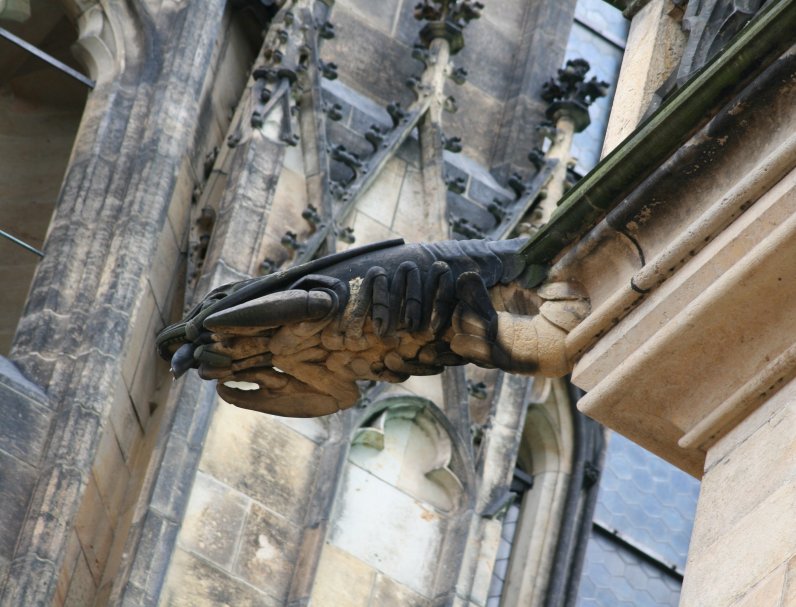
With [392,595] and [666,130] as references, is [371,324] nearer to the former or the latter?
[666,130]

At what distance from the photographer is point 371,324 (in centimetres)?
601

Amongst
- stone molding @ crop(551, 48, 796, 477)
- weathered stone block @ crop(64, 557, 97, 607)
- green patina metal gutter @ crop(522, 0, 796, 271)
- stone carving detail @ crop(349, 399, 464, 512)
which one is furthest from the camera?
stone carving detail @ crop(349, 399, 464, 512)

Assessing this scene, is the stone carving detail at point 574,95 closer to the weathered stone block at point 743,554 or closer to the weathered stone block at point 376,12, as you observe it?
the weathered stone block at point 376,12

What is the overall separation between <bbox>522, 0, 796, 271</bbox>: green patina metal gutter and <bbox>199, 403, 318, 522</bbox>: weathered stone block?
506cm

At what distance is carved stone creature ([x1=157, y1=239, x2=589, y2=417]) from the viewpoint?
5832mm

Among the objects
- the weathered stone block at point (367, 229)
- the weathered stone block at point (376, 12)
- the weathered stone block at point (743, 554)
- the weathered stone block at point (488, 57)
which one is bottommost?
the weathered stone block at point (743, 554)

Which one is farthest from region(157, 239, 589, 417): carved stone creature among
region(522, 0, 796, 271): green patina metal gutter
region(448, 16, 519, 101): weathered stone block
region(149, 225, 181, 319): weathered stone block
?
region(448, 16, 519, 101): weathered stone block

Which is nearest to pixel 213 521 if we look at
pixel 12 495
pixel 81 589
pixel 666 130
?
pixel 81 589

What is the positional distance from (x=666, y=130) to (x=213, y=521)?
5.38 m

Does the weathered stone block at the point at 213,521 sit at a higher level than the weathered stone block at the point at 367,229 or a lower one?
lower

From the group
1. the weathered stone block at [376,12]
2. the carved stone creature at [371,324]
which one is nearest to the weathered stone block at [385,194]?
the weathered stone block at [376,12]

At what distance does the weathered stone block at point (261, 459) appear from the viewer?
10828 mm

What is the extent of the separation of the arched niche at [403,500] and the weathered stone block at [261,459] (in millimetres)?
192

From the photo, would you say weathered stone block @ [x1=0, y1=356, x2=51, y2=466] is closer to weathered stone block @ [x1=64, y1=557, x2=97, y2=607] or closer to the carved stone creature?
weathered stone block @ [x1=64, y1=557, x2=97, y2=607]
